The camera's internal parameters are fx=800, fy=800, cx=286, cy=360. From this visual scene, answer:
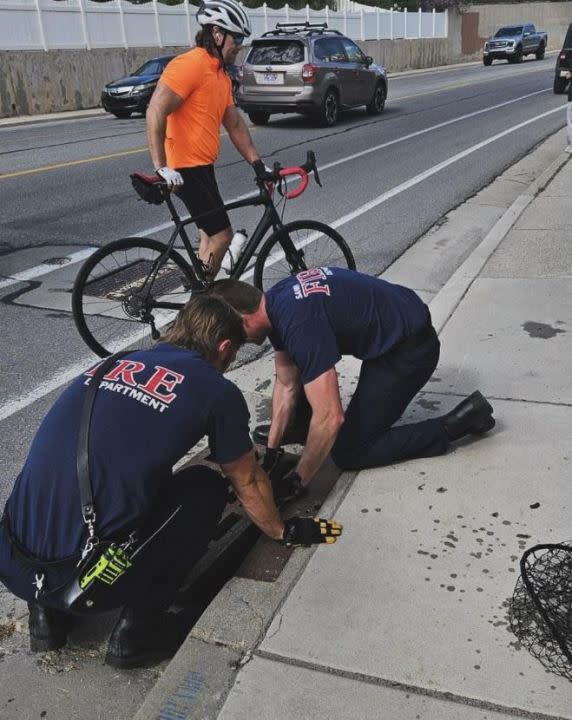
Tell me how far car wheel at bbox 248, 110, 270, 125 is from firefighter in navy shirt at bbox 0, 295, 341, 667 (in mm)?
15414

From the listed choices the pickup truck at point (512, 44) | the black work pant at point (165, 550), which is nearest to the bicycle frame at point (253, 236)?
the black work pant at point (165, 550)

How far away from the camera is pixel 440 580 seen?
286 centimetres

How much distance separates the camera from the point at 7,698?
2605 millimetres

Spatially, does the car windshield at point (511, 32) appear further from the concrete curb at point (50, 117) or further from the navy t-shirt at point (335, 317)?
the navy t-shirt at point (335, 317)

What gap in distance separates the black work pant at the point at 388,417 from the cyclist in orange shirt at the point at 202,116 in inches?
81.8

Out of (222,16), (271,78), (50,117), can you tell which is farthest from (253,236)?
(50,117)

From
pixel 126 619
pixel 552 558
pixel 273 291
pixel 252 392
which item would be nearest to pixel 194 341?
pixel 273 291

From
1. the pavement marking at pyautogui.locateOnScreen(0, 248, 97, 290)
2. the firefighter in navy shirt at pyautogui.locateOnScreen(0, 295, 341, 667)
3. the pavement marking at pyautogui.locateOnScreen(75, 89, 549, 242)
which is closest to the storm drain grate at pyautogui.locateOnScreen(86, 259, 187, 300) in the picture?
the pavement marking at pyautogui.locateOnScreen(0, 248, 97, 290)

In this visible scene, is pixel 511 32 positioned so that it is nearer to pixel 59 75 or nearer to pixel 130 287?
pixel 59 75

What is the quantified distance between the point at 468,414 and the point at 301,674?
5.43 ft

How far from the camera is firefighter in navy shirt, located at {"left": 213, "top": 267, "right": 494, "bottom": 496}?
3197mm

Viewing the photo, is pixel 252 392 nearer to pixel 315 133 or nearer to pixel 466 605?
pixel 466 605

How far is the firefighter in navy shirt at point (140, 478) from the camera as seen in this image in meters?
2.47

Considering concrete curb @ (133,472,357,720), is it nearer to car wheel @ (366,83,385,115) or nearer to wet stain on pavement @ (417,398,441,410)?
wet stain on pavement @ (417,398,441,410)
